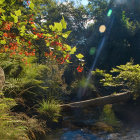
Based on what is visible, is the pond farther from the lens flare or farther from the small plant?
the lens flare

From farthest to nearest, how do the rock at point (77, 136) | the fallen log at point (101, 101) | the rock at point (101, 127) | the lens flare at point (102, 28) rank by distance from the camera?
the lens flare at point (102, 28), the fallen log at point (101, 101), the rock at point (101, 127), the rock at point (77, 136)

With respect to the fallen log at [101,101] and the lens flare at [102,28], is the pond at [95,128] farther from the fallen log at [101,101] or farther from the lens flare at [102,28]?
the lens flare at [102,28]

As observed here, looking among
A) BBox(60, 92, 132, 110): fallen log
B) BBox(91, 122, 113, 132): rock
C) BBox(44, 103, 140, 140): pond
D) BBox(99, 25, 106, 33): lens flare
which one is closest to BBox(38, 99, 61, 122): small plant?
BBox(44, 103, 140, 140): pond

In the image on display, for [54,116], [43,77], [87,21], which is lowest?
[54,116]

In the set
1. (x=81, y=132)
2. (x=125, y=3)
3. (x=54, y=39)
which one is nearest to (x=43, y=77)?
(x=81, y=132)

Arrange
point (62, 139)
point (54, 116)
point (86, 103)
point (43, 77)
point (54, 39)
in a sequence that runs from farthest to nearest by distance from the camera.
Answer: point (43, 77), point (86, 103), point (54, 116), point (62, 139), point (54, 39)

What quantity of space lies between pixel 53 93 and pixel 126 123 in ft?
8.77

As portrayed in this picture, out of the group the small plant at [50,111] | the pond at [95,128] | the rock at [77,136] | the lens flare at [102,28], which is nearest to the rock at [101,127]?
the pond at [95,128]

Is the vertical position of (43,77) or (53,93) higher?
(43,77)

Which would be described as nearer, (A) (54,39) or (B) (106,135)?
(A) (54,39)

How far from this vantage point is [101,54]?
44.9 ft

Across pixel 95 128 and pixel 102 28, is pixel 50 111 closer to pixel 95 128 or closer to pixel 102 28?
pixel 95 128

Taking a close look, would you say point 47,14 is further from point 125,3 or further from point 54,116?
point 54,116

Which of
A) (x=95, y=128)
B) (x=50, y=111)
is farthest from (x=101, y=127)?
(x=50, y=111)
